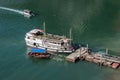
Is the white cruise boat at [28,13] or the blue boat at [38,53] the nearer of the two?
the blue boat at [38,53]

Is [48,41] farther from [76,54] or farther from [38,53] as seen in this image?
[76,54]

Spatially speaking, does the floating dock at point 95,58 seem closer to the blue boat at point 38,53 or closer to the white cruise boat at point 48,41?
the white cruise boat at point 48,41

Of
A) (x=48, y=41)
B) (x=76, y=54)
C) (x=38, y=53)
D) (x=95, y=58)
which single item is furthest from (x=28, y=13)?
(x=95, y=58)

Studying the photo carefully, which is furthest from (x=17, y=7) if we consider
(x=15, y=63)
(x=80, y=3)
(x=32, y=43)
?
(x=15, y=63)

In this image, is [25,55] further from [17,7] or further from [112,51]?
[17,7]

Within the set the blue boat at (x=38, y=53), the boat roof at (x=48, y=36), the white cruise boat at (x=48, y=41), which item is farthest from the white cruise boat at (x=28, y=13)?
the blue boat at (x=38, y=53)

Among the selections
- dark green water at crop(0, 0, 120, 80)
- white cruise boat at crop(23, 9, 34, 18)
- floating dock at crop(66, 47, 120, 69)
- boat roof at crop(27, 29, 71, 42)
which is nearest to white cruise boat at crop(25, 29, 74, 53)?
boat roof at crop(27, 29, 71, 42)
